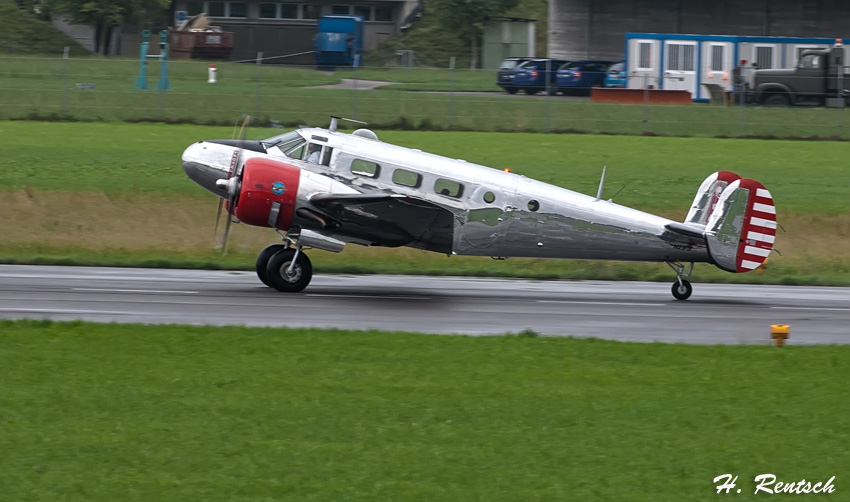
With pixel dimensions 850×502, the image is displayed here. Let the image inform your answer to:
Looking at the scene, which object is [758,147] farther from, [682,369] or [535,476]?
[535,476]

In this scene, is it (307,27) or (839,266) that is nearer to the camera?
(839,266)

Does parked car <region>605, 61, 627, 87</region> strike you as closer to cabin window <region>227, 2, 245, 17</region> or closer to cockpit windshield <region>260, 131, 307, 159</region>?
cabin window <region>227, 2, 245, 17</region>

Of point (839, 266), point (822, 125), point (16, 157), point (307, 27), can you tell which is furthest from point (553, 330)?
point (307, 27)

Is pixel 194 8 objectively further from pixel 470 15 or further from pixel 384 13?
pixel 470 15

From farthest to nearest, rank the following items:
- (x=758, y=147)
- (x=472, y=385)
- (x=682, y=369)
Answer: (x=758, y=147), (x=682, y=369), (x=472, y=385)

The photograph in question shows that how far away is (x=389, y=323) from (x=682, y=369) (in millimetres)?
5312

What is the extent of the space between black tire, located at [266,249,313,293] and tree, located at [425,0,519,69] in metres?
54.4

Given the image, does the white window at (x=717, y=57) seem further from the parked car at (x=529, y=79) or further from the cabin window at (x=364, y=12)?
the cabin window at (x=364, y=12)

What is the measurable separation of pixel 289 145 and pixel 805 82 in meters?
38.9

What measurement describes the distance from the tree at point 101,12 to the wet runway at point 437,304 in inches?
1935

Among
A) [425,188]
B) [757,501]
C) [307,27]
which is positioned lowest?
[757,501]

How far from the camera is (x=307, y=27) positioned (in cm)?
7831

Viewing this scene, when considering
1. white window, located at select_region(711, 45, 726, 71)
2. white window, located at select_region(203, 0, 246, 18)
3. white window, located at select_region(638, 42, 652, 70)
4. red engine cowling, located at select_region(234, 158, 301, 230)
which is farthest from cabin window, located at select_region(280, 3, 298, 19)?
red engine cowling, located at select_region(234, 158, 301, 230)

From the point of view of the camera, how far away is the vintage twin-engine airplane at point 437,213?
20.7m
